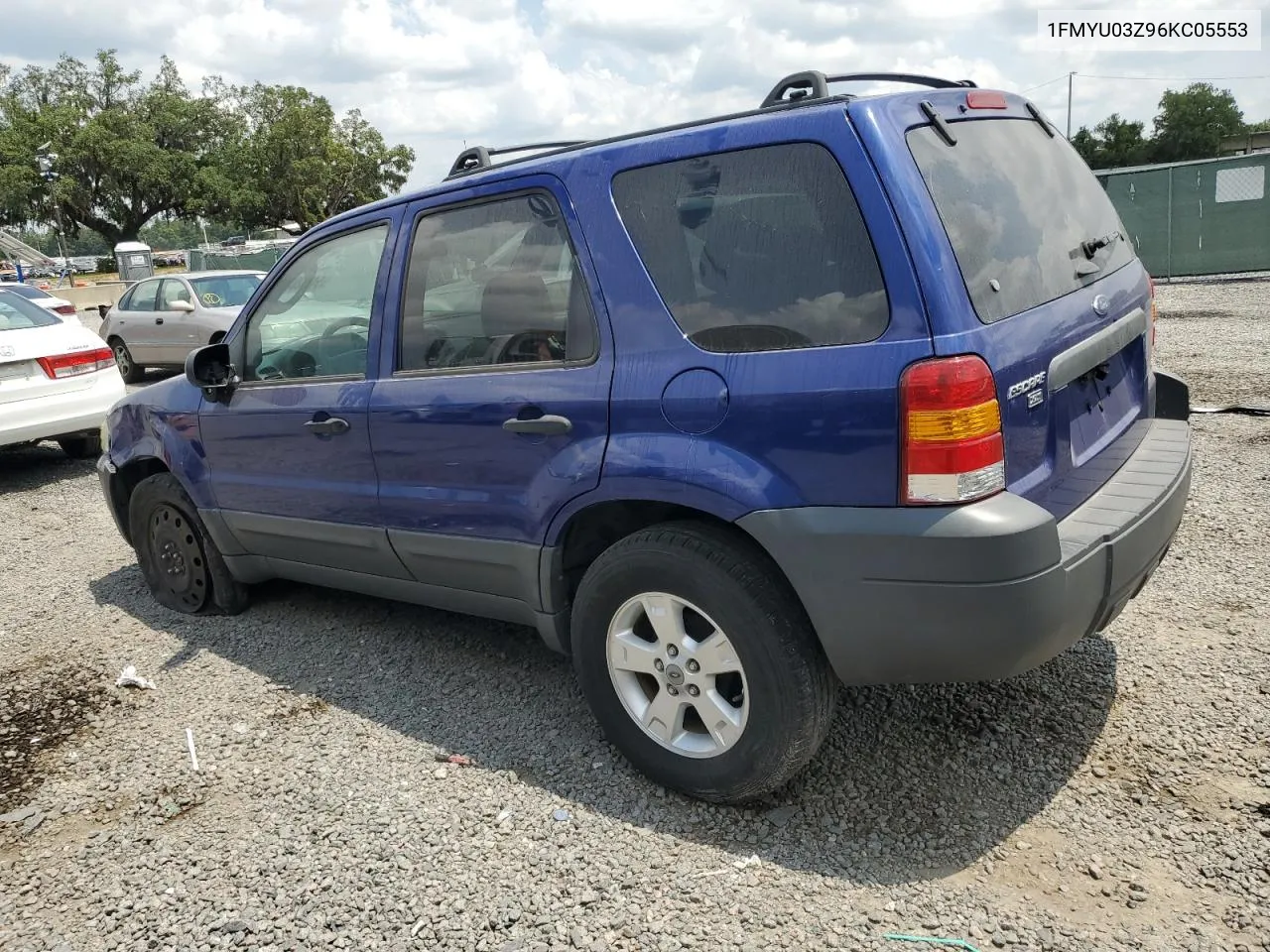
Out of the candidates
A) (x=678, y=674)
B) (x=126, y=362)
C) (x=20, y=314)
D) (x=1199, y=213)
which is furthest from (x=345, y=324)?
(x=1199, y=213)

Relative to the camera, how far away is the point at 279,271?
4129mm

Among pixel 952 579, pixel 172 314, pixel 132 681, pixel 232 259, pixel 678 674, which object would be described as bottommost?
pixel 132 681

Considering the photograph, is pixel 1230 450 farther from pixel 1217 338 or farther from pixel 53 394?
pixel 53 394

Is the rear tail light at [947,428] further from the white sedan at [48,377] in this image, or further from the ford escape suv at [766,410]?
the white sedan at [48,377]

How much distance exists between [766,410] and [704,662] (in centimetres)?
76

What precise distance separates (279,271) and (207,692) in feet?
5.82

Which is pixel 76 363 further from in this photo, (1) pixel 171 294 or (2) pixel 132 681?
(1) pixel 171 294

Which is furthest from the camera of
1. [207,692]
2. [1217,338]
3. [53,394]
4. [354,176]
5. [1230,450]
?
[354,176]

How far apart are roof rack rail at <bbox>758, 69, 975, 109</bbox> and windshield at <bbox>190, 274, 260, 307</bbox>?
12.1 metres

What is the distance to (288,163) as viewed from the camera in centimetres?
6019

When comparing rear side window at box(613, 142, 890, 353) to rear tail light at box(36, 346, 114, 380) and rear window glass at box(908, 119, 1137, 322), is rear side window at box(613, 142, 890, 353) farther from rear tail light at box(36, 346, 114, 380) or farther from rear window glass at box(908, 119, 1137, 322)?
rear tail light at box(36, 346, 114, 380)

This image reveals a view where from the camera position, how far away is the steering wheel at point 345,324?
3.75 m

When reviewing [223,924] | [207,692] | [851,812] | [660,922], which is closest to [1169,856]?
[851,812]

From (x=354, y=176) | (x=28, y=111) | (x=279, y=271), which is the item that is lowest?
(x=279, y=271)
